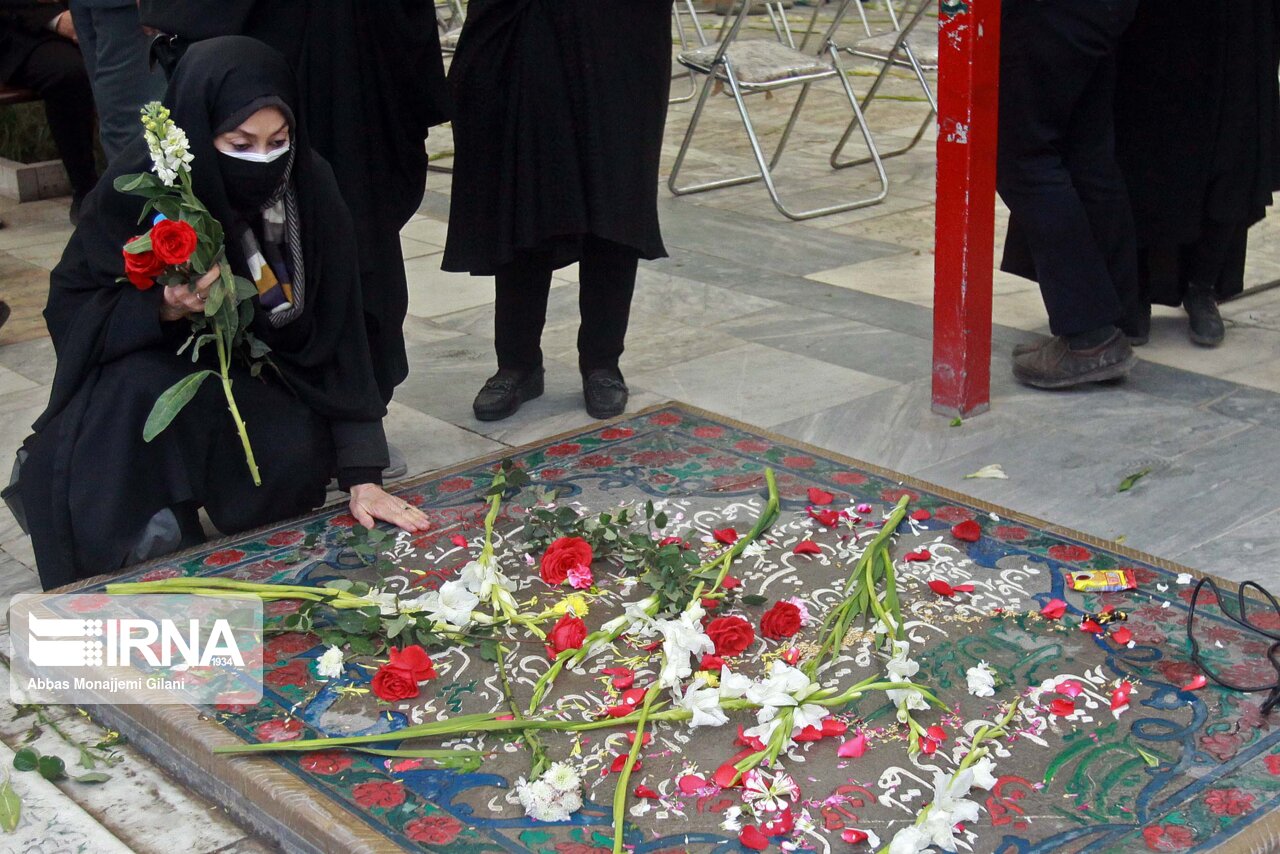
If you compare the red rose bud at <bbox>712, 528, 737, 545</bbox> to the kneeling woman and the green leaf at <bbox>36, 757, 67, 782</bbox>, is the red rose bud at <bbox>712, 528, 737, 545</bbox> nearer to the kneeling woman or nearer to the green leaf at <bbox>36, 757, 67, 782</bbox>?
the kneeling woman

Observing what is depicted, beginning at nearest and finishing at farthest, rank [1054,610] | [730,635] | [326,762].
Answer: [326,762], [730,635], [1054,610]

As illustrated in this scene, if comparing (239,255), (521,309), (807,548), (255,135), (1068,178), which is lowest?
(807,548)

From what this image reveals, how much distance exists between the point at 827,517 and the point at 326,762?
3.84ft

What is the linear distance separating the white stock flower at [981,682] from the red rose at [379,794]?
0.90 meters

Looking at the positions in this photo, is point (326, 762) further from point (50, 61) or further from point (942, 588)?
point (50, 61)

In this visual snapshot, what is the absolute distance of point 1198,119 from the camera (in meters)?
3.96

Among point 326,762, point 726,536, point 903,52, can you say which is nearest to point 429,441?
point 726,536

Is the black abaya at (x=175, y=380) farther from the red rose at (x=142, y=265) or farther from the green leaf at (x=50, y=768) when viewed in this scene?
the green leaf at (x=50, y=768)

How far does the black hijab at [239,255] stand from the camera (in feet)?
9.12

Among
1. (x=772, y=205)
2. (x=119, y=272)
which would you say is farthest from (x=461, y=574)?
(x=772, y=205)

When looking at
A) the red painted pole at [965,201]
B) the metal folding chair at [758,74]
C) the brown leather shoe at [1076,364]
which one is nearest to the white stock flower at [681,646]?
the red painted pole at [965,201]

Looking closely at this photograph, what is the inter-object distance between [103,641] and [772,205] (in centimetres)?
396

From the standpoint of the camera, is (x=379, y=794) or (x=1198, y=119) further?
(x=1198, y=119)

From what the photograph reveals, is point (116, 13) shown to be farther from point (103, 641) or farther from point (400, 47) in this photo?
point (103, 641)
